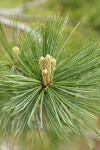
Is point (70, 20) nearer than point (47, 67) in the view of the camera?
No

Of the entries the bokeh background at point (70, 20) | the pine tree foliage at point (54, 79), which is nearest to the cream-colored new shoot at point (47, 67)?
the pine tree foliage at point (54, 79)

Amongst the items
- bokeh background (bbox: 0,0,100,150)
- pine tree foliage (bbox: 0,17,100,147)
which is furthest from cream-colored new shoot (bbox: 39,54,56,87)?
bokeh background (bbox: 0,0,100,150)

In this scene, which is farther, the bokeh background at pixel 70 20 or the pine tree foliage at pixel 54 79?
the bokeh background at pixel 70 20

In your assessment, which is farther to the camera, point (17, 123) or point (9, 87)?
point (17, 123)

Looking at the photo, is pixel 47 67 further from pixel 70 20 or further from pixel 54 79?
pixel 70 20

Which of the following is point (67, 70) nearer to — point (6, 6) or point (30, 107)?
point (30, 107)

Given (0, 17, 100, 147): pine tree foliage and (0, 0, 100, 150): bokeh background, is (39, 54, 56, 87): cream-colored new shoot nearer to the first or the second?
(0, 17, 100, 147): pine tree foliage

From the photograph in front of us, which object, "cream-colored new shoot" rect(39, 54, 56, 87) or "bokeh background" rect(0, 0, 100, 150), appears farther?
"bokeh background" rect(0, 0, 100, 150)

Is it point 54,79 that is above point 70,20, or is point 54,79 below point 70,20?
below

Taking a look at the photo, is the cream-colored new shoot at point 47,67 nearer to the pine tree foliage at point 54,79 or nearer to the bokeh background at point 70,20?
the pine tree foliage at point 54,79

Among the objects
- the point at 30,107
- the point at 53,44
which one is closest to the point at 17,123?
the point at 30,107

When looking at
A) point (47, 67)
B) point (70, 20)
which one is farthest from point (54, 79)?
point (70, 20)
